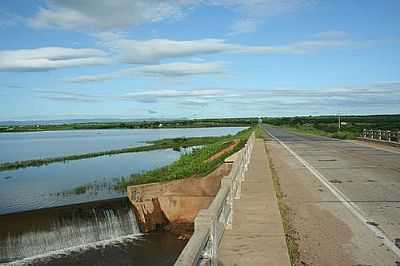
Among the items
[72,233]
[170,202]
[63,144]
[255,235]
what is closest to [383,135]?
[170,202]

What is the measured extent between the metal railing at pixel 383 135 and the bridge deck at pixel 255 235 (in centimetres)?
2888

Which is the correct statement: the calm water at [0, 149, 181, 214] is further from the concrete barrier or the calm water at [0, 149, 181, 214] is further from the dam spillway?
the concrete barrier

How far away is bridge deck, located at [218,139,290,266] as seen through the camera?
6.09 meters

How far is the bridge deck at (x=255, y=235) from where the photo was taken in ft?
20.0

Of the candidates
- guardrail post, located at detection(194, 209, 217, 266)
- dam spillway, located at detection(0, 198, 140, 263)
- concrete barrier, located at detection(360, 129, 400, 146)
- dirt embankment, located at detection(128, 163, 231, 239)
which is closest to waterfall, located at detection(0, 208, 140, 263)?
dam spillway, located at detection(0, 198, 140, 263)

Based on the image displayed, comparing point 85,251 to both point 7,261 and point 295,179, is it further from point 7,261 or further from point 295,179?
point 295,179

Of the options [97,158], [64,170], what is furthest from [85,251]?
[97,158]

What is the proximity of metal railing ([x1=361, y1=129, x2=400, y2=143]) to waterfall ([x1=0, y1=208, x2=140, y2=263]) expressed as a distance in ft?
82.1

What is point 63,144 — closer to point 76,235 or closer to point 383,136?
point 383,136

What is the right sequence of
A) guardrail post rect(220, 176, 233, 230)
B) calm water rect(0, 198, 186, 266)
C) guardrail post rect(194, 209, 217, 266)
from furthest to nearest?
calm water rect(0, 198, 186, 266) → guardrail post rect(220, 176, 233, 230) → guardrail post rect(194, 209, 217, 266)

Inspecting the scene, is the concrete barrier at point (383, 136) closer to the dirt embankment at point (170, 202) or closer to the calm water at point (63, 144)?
the dirt embankment at point (170, 202)

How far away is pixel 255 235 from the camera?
7395mm

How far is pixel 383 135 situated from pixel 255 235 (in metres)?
37.2

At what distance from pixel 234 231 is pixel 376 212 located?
12.7 ft
